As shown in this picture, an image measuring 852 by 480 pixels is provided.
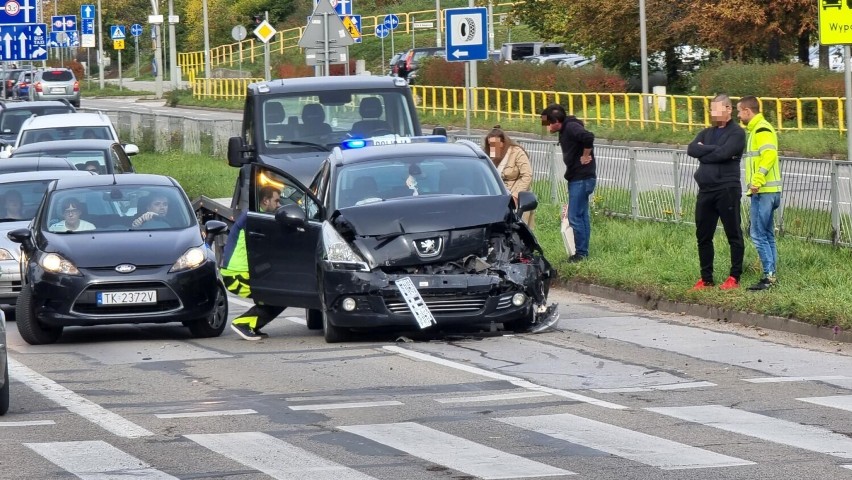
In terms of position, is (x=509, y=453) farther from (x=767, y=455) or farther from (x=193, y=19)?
(x=193, y=19)

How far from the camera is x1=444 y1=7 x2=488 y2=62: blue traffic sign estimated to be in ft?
69.8

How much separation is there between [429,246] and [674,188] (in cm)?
782

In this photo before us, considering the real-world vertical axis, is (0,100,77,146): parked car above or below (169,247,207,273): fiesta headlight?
above

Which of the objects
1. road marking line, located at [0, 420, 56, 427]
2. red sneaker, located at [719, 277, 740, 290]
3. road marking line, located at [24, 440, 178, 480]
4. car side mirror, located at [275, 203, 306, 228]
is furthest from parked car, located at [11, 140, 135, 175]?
road marking line, located at [24, 440, 178, 480]

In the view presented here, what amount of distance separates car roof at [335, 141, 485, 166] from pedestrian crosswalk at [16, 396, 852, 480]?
5439 millimetres

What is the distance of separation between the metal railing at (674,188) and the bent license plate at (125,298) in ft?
23.5

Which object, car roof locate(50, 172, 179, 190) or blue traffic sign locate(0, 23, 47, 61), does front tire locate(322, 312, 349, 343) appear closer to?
car roof locate(50, 172, 179, 190)

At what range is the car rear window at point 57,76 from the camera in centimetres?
7106

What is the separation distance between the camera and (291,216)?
1448cm

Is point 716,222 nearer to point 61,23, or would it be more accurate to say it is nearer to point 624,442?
point 624,442

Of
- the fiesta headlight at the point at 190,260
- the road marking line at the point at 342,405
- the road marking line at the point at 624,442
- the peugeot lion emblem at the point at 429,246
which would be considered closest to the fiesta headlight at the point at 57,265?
the fiesta headlight at the point at 190,260

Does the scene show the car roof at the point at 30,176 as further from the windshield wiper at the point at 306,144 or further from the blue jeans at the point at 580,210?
the blue jeans at the point at 580,210

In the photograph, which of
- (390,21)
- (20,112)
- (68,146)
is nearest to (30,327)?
(68,146)

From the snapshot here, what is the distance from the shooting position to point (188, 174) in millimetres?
32969
